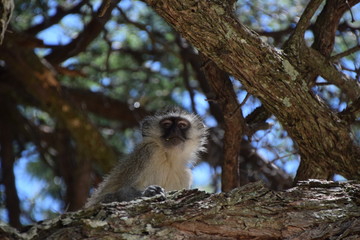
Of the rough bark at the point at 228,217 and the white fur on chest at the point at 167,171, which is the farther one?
the white fur on chest at the point at 167,171

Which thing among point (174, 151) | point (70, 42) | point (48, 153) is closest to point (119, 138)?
point (48, 153)

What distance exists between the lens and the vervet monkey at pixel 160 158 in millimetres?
4953

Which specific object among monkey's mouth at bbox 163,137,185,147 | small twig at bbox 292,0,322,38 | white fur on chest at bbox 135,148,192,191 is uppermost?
small twig at bbox 292,0,322,38

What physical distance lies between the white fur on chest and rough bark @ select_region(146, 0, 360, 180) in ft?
4.23

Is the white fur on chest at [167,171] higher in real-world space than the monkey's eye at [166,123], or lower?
lower

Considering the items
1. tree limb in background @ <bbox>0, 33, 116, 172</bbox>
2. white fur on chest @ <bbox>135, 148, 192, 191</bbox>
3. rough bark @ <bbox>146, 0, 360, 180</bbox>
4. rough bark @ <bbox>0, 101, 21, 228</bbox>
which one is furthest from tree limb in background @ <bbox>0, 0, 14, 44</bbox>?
rough bark @ <bbox>0, 101, 21, 228</bbox>

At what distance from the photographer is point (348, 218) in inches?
136

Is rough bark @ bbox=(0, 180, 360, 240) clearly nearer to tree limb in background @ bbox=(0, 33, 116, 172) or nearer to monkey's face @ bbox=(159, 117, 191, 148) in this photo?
monkey's face @ bbox=(159, 117, 191, 148)

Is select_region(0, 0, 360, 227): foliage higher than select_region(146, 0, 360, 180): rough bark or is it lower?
higher

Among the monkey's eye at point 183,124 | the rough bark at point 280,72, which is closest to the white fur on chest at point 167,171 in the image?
the monkey's eye at point 183,124

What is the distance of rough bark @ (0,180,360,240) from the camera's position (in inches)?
120

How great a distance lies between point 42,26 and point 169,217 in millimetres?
4228

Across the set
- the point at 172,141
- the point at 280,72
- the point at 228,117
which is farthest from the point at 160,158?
the point at 280,72

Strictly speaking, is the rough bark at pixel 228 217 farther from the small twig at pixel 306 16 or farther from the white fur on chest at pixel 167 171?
the white fur on chest at pixel 167 171
